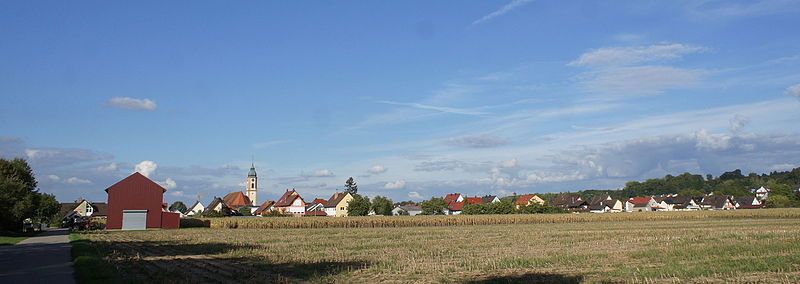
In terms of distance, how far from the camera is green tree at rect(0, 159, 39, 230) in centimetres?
5566

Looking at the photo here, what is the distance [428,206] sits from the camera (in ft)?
444

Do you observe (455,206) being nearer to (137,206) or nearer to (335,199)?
(335,199)

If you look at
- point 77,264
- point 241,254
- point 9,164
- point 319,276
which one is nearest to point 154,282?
point 319,276

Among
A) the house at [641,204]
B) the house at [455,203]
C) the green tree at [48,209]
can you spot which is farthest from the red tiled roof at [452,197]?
the green tree at [48,209]

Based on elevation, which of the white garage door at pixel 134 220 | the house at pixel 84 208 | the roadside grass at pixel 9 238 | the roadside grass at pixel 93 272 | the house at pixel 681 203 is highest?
the house at pixel 84 208

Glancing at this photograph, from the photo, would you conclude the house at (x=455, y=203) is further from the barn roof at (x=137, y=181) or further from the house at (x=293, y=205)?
the barn roof at (x=137, y=181)

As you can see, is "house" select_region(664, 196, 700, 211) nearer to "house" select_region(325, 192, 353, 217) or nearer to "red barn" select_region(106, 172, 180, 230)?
"house" select_region(325, 192, 353, 217)

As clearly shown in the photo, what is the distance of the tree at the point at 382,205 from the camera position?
127875mm

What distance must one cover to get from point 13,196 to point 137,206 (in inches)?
694

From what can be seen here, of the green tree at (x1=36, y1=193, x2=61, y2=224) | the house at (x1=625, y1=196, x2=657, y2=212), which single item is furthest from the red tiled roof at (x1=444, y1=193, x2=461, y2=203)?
the green tree at (x1=36, y1=193, x2=61, y2=224)

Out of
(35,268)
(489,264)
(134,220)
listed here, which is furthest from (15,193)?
(489,264)

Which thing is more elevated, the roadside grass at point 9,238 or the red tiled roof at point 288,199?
the red tiled roof at point 288,199

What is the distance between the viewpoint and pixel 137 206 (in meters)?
75.1

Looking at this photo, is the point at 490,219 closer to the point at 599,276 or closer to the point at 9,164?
the point at 9,164
